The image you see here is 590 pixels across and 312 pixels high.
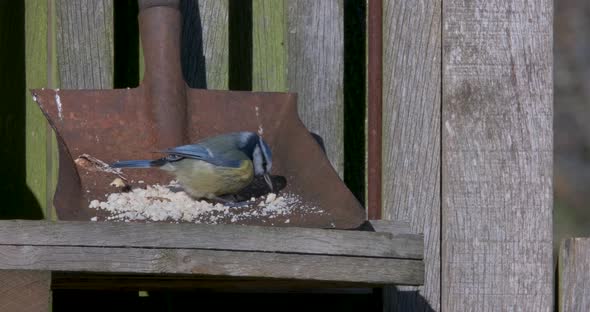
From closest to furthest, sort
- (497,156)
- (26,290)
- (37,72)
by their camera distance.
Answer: (26,290) → (497,156) → (37,72)

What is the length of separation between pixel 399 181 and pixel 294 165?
29 centimetres

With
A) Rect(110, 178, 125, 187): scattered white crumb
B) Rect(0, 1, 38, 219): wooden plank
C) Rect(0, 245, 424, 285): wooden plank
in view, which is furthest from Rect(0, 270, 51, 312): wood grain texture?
Rect(0, 1, 38, 219): wooden plank

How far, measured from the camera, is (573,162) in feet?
23.3

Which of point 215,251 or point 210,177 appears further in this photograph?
point 210,177

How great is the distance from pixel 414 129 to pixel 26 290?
1212mm

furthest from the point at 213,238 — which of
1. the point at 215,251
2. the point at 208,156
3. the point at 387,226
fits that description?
the point at 208,156

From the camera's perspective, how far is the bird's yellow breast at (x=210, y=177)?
3.16 meters

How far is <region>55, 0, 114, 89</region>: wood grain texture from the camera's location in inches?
128

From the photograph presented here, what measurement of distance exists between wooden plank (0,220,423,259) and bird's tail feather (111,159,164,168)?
0.75 m

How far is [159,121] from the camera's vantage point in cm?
324

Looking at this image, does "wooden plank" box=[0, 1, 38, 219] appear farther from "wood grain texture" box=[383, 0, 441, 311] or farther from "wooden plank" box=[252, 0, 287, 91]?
"wood grain texture" box=[383, 0, 441, 311]

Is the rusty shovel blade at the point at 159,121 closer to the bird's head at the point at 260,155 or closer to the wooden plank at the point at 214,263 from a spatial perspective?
the bird's head at the point at 260,155

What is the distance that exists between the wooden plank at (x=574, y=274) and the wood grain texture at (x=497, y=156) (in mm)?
39

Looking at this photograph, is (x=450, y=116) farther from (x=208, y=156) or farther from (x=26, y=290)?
(x=26, y=290)
